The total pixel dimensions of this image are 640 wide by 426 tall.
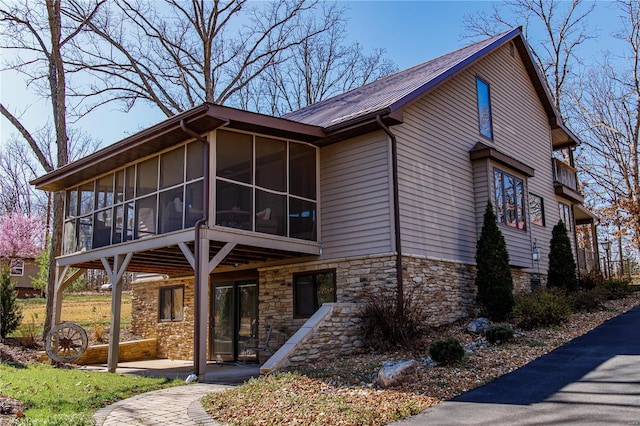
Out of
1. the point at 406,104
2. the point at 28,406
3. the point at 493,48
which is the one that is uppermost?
the point at 493,48

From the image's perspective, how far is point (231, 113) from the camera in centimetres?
977

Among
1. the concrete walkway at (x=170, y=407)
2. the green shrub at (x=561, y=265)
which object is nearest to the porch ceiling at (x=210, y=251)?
the concrete walkway at (x=170, y=407)

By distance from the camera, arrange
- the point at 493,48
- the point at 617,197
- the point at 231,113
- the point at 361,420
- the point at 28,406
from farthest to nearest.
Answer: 1. the point at 617,197
2. the point at 493,48
3. the point at 231,113
4. the point at 28,406
5. the point at 361,420

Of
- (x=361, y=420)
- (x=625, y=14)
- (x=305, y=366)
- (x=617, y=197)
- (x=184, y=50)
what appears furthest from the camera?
(x=617, y=197)

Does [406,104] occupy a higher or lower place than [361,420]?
higher

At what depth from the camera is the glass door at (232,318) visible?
13.5 meters

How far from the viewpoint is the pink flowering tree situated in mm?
29094

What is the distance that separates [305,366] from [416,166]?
5267mm

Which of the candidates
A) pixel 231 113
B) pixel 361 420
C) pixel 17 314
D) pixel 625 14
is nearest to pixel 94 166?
pixel 231 113

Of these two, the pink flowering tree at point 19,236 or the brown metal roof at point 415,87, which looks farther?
the pink flowering tree at point 19,236

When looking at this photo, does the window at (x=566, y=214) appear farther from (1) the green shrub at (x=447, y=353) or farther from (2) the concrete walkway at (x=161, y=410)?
(2) the concrete walkway at (x=161, y=410)

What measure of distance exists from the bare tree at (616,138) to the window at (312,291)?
781 inches

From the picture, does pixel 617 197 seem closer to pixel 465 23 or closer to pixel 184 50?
pixel 465 23

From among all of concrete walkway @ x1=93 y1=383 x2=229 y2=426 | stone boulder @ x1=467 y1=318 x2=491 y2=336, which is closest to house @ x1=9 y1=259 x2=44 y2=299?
concrete walkway @ x1=93 y1=383 x2=229 y2=426
